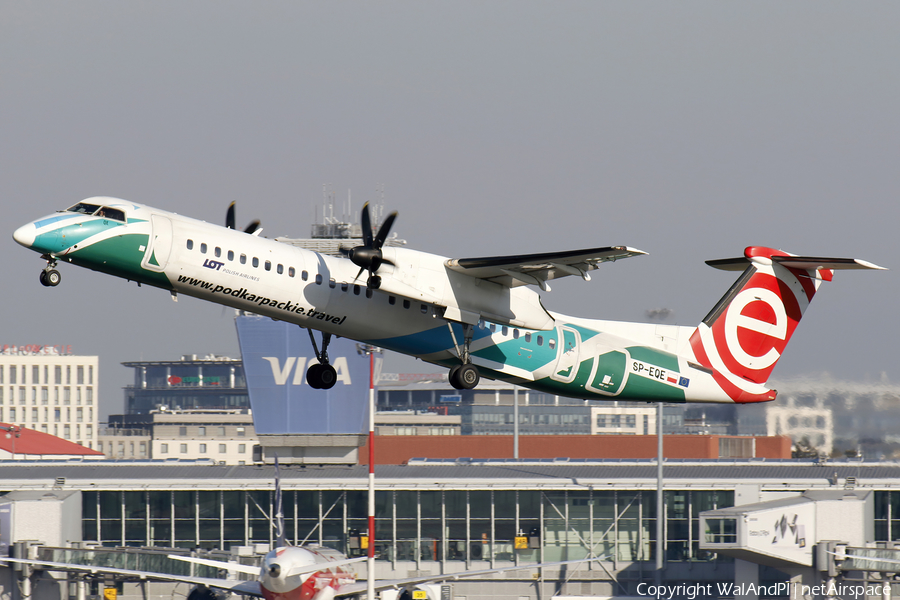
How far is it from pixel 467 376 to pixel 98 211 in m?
9.06

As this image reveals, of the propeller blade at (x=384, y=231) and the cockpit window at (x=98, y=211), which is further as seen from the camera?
the propeller blade at (x=384, y=231)

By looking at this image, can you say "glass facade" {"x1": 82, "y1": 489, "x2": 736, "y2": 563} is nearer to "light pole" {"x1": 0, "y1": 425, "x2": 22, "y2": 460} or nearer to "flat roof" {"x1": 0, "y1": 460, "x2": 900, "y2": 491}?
"flat roof" {"x1": 0, "y1": 460, "x2": 900, "y2": 491}

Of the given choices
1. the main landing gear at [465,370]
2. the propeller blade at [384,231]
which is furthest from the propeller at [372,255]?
the main landing gear at [465,370]

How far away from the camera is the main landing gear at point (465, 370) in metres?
24.8

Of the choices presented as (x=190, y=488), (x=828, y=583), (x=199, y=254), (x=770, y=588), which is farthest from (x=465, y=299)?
(x=190, y=488)

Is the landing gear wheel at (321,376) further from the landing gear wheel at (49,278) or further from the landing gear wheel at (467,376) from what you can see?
the landing gear wheel at (49,278)

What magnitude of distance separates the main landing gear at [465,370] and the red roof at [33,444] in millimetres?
72573

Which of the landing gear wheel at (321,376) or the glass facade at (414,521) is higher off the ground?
the landing gear wheel at (321,376)

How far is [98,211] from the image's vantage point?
72.7ft

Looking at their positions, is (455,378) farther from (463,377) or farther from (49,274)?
(49,274)

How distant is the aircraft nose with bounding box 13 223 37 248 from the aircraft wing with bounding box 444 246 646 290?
29.2 ft

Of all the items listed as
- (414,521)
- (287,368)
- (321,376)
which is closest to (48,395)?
(287,368)

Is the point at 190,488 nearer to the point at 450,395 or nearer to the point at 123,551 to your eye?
the point at 123,551

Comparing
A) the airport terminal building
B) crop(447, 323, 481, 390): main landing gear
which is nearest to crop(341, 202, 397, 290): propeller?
crop(447, 323, 481, 390): main landing gear
